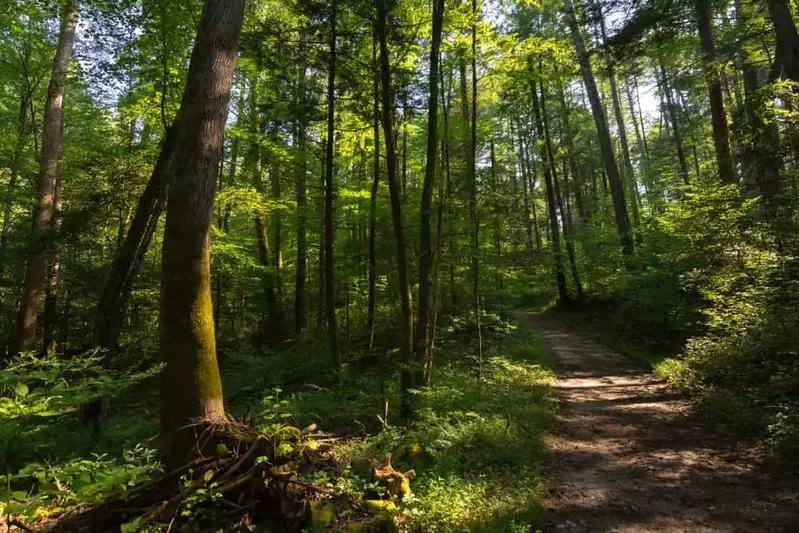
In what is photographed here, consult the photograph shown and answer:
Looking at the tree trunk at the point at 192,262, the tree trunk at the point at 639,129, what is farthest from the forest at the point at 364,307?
the tree trunk at the point at 639,129

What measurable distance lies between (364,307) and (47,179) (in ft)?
34.6

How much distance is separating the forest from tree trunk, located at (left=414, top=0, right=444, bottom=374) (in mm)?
43

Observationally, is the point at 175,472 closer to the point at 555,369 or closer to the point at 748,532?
the point at 748,532

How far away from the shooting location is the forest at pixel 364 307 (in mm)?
4082

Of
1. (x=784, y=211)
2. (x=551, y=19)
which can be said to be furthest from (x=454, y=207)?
(x=551, y=19)

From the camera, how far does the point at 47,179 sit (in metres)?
10.2

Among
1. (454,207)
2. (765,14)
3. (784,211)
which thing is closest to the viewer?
(784,211)

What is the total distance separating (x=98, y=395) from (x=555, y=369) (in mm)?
10081

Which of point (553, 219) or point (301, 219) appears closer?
point (301, 219)

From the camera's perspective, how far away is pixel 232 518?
149 inches

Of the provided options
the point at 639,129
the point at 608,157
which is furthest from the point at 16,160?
the point at 639,129

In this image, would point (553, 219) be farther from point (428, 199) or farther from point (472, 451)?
point (472, 451)

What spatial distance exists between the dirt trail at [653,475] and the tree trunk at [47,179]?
11040 millimetres

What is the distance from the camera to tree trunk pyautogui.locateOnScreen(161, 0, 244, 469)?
160 inches
